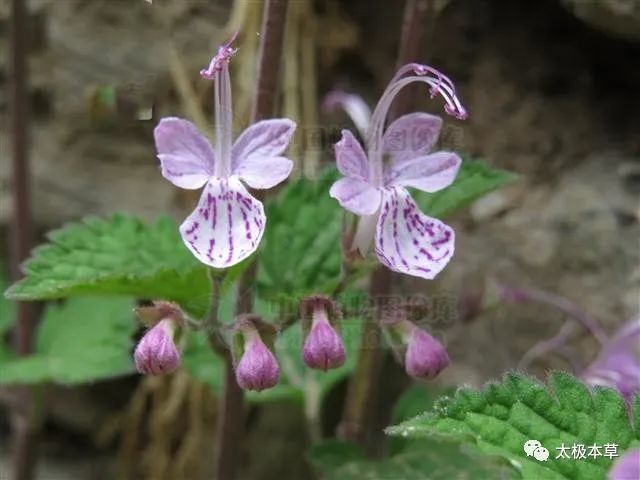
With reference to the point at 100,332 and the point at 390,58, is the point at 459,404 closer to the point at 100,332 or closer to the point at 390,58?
the point at 100,332

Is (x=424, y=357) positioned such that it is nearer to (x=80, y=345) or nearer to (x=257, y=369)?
(x=257, y=369)

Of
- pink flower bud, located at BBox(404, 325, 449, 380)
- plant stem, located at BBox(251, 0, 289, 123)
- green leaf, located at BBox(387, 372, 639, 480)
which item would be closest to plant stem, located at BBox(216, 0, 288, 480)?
plant stem, located at BBox(251, 0, 289, 123)

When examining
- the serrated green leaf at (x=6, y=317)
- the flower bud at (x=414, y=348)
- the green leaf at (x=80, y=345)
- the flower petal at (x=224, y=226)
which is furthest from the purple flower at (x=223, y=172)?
the serrated green leaf at (x=6, y=317)

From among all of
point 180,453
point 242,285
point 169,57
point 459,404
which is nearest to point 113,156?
point 169,57

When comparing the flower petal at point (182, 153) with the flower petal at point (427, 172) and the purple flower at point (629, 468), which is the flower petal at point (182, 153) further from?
the purple flower at point (629, 468)

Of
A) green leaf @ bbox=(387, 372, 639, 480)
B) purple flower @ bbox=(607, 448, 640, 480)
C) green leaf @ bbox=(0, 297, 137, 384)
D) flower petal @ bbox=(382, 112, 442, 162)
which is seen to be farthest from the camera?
green leaf @ bbox=(0, 297, 137, 384)

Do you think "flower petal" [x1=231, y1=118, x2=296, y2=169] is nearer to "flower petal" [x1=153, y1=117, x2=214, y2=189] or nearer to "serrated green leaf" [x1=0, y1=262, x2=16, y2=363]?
"flower petal" [x1=153, y1=117, x2=214, y2=189]
